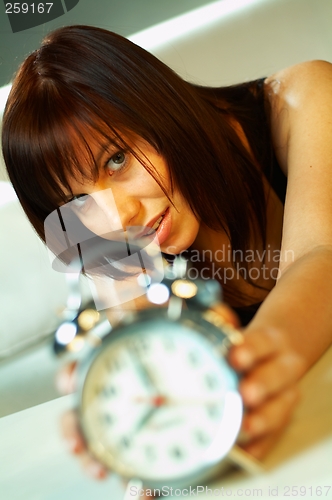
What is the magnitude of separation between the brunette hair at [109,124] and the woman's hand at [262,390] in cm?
24

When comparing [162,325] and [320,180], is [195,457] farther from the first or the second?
[320,180]

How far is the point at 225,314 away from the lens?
0.26 m

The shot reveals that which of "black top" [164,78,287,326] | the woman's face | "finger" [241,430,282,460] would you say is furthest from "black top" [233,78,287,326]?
"finger" [241,430,282,460]

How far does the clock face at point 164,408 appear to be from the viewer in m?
0.23

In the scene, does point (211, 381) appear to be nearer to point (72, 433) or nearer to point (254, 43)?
point (72, 433)

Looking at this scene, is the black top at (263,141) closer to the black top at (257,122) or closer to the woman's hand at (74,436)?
the black top at (257,122)

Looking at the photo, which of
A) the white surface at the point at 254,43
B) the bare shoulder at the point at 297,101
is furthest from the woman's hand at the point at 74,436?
the white surface at the point at 254,43

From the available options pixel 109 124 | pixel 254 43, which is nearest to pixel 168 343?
pixel 109 124

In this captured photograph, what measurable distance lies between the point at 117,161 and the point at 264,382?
28cm

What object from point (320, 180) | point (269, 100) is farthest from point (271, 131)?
point (320, 180)

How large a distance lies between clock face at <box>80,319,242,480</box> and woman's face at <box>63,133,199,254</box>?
0.20 meters

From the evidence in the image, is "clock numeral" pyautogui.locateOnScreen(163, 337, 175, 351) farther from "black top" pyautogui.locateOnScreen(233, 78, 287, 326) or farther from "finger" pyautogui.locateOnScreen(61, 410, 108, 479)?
"black top" pyautogui.locateOnScreen(233, 78, 287, 326)

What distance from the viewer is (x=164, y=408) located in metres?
0.23

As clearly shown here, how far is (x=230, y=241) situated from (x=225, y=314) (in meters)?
0.24
